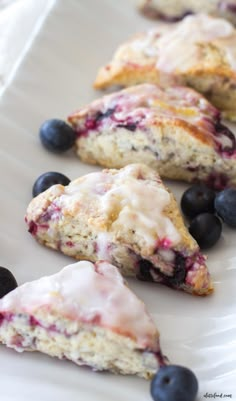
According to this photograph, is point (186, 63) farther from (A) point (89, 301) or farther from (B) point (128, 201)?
(A) point (89, 301)

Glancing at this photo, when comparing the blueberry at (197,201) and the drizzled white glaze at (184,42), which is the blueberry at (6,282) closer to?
the blueberry at (197,201)

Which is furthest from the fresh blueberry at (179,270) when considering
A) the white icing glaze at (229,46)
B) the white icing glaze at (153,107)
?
the white icing glaze at (229,46)

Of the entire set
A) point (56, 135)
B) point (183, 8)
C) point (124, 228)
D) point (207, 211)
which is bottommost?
point (207, 211)

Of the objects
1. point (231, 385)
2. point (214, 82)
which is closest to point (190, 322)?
point (231, 385)

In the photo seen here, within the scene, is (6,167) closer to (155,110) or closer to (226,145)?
(155,110)

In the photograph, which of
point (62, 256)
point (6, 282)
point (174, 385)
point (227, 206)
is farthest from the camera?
point (227, 206)

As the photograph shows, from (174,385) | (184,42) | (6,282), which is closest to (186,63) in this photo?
(184,42)

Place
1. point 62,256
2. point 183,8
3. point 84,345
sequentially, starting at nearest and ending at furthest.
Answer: point 84,345
point 62,256
point 183,8
